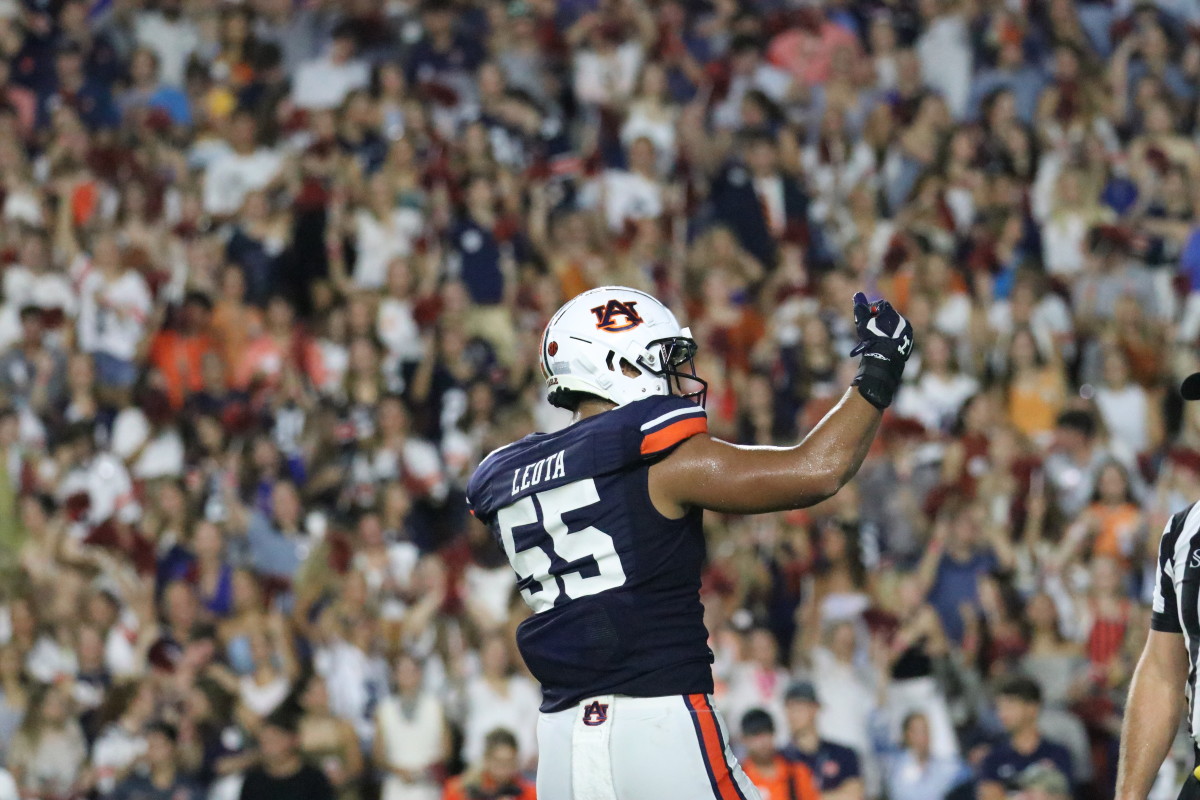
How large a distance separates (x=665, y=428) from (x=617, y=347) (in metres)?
0.31

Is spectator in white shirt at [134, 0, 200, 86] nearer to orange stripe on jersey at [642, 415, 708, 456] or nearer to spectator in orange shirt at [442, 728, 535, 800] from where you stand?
spectator in orange shirt at [442, 728, 535, 800]

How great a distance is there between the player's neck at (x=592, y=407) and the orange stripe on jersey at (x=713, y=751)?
0.77m

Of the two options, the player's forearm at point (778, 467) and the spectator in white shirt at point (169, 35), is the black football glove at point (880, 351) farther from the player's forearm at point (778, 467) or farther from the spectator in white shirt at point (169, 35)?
the spectator in white shirt at point (169, 35)

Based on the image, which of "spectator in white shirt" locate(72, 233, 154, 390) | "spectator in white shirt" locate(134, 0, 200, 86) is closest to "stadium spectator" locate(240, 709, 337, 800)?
"spectator in white shirt" locate(72, 233, 154, 390)

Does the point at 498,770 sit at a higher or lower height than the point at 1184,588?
lower

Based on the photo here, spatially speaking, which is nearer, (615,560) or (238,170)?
(615,560)

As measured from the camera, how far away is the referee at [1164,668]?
464 cm

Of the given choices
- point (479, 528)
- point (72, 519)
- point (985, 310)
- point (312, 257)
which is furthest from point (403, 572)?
point (985, 310)

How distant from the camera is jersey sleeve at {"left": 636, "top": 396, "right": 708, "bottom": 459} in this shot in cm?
441

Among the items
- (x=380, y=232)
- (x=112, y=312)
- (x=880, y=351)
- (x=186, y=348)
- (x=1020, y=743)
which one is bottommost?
(x=1020, y=743)

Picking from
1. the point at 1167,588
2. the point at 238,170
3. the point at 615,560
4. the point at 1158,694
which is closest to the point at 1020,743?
the point at 1158,694

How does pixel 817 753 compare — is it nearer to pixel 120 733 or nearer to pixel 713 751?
pixel 120 733

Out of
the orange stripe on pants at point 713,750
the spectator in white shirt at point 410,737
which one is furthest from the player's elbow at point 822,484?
the spectator in white shirt at point 410,737

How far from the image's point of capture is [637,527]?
4477 millimetres
